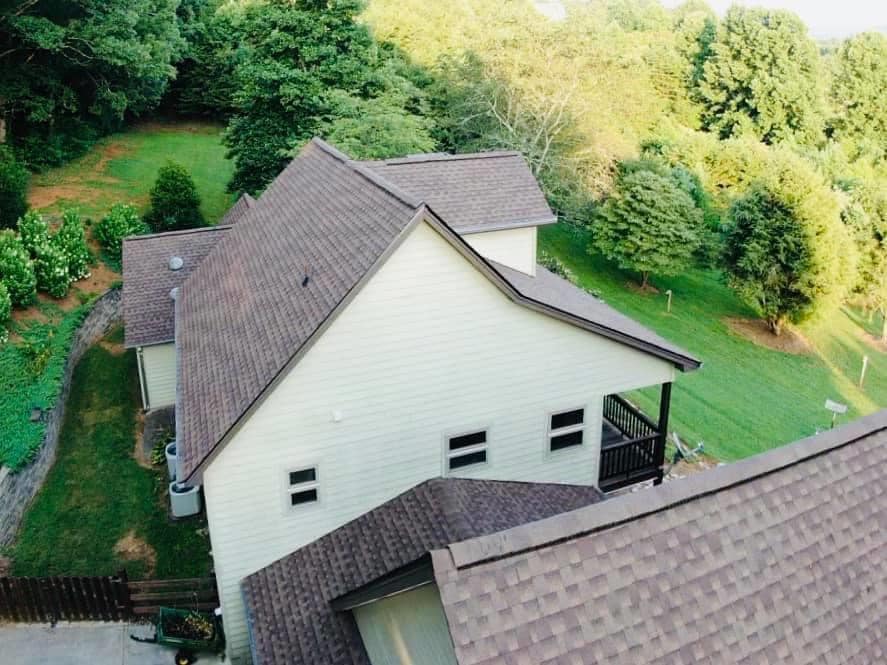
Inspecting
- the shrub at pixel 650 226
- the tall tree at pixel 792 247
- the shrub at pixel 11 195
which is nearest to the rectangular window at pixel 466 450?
the shrub at pixel 11 195

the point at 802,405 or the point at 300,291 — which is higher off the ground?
the point at 300,291

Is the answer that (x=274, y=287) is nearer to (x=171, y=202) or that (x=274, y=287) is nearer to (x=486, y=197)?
(x=486, y=197)

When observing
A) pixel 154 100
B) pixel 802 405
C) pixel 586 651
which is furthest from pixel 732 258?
pixel 154 100

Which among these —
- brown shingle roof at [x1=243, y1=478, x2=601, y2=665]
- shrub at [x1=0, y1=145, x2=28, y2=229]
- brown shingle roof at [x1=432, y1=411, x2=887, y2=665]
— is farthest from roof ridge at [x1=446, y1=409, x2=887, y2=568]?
shrub at [x1=0, y1=145, x2=28, y2=229]

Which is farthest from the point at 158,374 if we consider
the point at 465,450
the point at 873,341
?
the point at 873,341

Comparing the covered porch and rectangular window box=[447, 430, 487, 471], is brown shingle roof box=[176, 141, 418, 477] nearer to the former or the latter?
rectangular window box=[447, 430, 487, 471]

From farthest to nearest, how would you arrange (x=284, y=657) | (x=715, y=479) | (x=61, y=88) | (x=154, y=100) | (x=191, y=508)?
(x=154, y=100)
(x=61, y=88)
(x=191, y=508)
(x=284, y=657)
(x=715, y=479)

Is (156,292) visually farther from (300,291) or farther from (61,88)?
(61,88)
